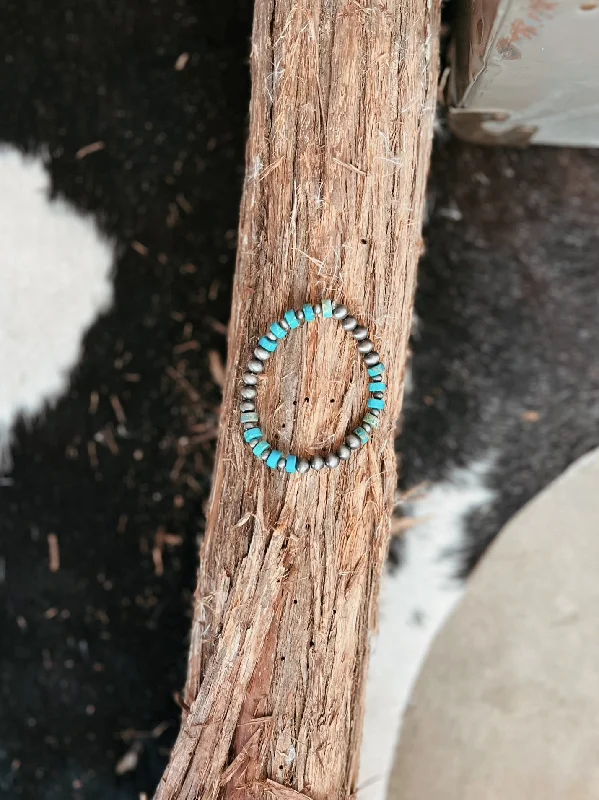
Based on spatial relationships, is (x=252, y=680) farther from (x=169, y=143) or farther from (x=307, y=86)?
(x=169, y=143)

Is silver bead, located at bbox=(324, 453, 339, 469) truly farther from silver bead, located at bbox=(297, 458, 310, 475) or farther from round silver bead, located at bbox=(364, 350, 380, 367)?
round silver bead, located at bbox=(364, 350, 380, 367)

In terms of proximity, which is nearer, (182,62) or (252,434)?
(252,434)

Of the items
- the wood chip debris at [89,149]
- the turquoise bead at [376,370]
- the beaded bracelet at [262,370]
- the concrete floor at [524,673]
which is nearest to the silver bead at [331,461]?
the beaded bracelet at [262,370]

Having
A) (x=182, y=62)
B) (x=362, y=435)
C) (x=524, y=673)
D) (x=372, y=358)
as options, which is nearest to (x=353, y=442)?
(x=362, y=435)

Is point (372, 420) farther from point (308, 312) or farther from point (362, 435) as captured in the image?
point (308, 312)

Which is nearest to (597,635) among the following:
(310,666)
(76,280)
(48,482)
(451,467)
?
(451,467)

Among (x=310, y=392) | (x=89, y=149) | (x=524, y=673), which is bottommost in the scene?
(x=524, y=673)
